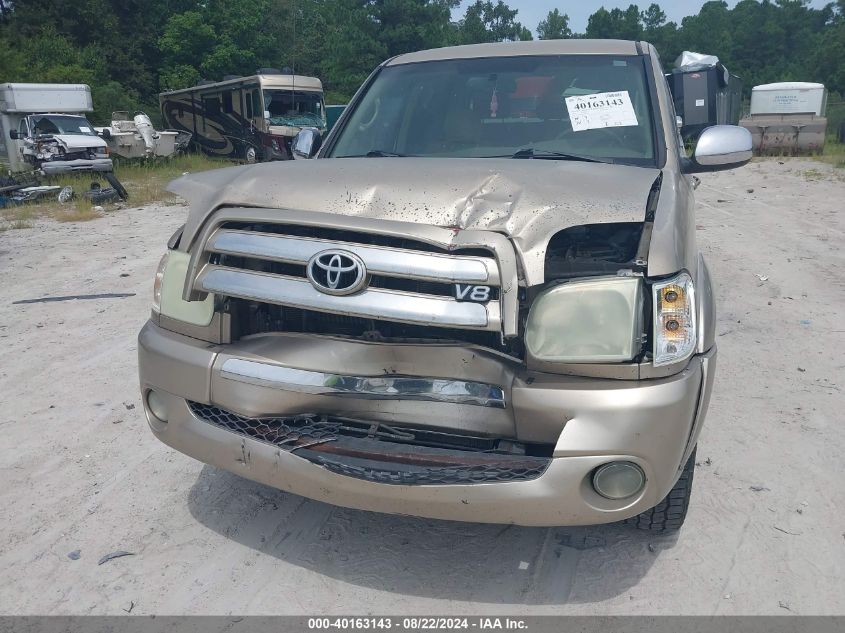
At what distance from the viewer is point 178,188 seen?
9.69 feet

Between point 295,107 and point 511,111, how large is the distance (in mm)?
21859

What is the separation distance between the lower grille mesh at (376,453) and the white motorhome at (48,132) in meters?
15.9

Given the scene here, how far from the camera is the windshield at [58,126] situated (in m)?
17.8

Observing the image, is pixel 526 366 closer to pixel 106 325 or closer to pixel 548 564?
pixel 548 564

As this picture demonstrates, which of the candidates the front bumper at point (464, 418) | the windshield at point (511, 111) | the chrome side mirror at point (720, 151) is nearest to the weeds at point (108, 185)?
the windshield at point (511, 111)

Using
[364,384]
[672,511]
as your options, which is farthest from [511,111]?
[672,511]

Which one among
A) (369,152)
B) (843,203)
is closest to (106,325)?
(369,152)

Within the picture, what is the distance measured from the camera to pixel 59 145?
16.6 meters

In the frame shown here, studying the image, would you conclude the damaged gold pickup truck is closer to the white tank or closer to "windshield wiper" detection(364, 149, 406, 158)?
"windshield wiper" detection(364, 149, 406, 158)

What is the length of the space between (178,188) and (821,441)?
3276 millimetres

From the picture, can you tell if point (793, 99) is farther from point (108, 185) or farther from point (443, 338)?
point (443, 338)

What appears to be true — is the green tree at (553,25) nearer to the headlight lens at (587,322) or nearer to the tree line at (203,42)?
the tree line at (203,42)

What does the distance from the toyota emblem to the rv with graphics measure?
64.3ft

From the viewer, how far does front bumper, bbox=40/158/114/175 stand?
632 inches
